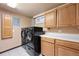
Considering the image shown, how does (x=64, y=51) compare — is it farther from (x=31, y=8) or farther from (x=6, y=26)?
(x=6, y=26)

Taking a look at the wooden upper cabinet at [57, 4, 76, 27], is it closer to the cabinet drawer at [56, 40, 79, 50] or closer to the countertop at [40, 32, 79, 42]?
the countertop at [40, 32, 79, 42]

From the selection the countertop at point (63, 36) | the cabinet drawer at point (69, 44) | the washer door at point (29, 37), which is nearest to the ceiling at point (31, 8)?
the washer door at point (29, 37)

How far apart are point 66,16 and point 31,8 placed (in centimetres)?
89

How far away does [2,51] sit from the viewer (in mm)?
1199

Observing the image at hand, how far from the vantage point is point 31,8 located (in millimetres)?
1220

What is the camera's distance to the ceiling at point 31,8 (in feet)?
3.73

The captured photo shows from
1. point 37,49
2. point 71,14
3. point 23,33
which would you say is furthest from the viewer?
point 71,14

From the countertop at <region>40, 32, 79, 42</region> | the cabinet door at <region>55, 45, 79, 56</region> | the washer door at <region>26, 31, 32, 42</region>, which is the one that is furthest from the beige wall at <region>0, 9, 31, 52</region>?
the cabinet door at <region>55, 45, 79, 56</region>

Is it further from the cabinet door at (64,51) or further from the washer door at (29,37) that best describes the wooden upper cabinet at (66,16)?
the washer door at (29,37)

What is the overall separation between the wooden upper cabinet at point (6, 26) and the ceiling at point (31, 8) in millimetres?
129

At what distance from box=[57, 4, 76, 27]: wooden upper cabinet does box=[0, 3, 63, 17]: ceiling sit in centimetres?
52

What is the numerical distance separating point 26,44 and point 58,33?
61cm

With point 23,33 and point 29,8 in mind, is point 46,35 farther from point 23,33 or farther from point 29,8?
point 29,8

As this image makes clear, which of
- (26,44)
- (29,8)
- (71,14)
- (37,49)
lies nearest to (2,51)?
(26,44)
